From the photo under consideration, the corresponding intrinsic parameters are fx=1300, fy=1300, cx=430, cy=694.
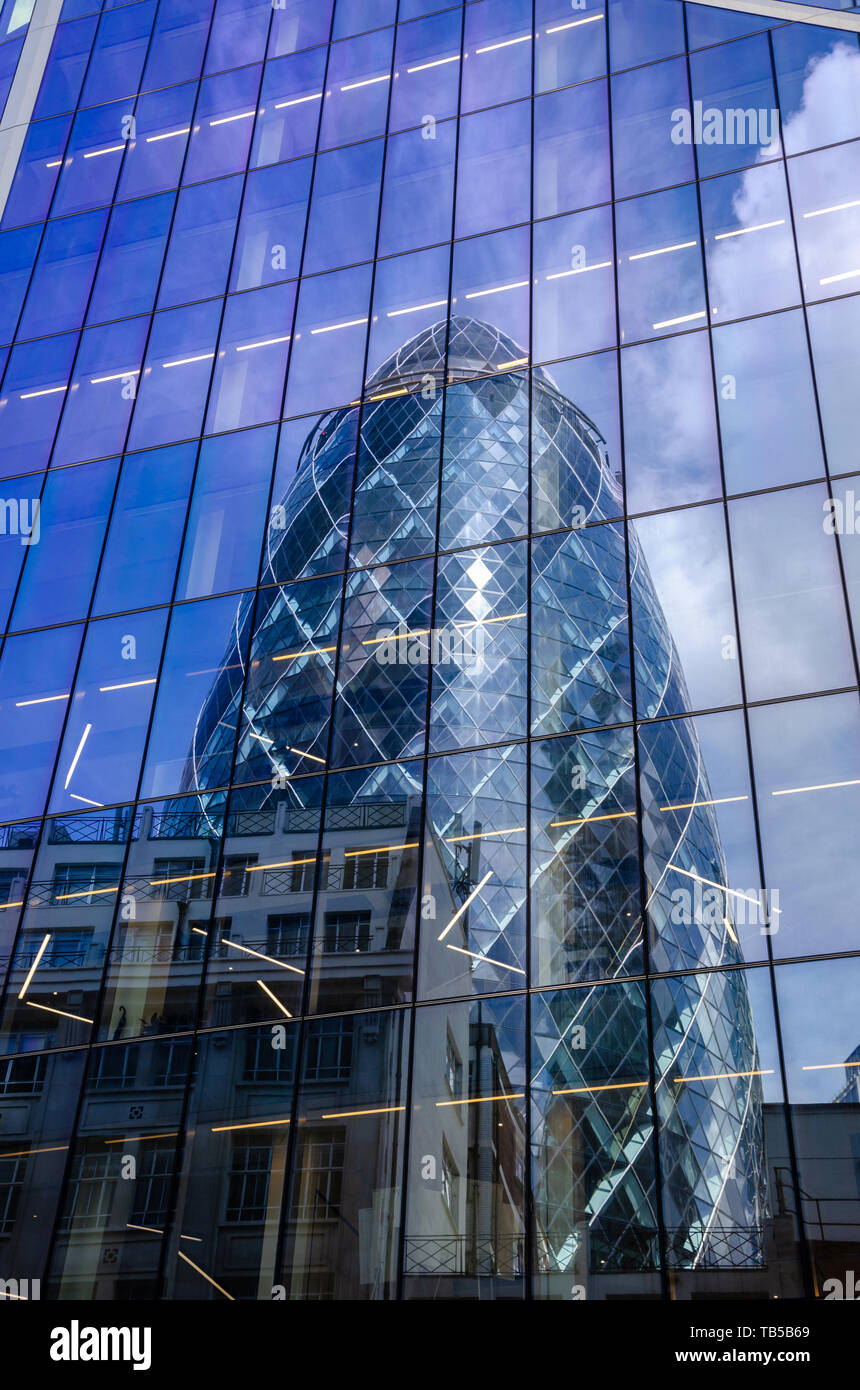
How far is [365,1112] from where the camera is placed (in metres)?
18.9

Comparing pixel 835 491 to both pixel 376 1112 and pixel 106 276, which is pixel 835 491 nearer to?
pixel 376 1112

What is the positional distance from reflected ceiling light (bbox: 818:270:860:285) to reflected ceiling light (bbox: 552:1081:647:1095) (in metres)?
13.9

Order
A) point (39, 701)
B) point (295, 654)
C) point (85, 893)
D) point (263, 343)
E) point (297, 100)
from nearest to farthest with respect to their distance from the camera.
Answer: point (85, 893) → point (295, 654) → point (39, 701) → point (263, 343) → point (297, 100)

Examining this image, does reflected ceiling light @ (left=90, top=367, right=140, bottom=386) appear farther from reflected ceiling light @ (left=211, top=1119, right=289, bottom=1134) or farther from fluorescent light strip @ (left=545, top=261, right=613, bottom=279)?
reflected ceiling light @ (left=211, top=1119, right=289, bottom=1134)

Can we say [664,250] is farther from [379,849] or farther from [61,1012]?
[61,1012]

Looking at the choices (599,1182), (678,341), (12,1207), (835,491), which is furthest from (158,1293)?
(678,341)

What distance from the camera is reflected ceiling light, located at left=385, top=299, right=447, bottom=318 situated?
26.1 m

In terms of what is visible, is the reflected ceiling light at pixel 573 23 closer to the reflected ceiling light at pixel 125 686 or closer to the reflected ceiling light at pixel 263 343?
the reflected ceiling light at pixel 263 343

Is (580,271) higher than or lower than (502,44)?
lower

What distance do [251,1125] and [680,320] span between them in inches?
613

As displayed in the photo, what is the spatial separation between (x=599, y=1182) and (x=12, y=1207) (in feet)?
31.3

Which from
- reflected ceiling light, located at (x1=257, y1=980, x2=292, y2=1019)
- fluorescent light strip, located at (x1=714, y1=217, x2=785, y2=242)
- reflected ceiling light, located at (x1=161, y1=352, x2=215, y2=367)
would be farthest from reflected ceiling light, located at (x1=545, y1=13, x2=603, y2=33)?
reflected ceiling light, located at (x1=257, y1=980, x2=292, y2=1019)

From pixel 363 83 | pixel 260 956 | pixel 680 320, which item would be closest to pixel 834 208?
pixel 680 320

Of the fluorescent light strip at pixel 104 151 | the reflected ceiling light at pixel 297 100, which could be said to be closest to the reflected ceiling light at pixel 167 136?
the fluorescent light strip at pixel 104 151
